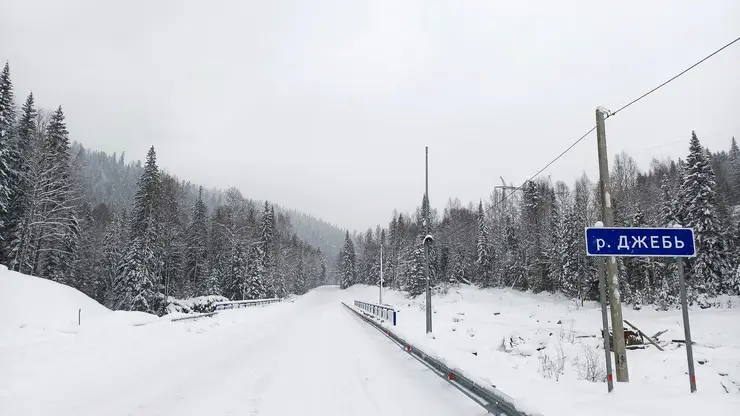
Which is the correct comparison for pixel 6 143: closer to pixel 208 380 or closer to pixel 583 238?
pixel 208 380

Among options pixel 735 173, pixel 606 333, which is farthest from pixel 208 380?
pixel 735 173

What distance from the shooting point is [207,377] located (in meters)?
8.62

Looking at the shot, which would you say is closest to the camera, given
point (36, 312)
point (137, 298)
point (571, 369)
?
point (571, 369)

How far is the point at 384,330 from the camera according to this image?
1923 cm

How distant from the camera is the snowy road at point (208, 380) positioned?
20.9ft

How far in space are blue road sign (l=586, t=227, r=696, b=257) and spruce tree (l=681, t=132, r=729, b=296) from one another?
3592 centimetres

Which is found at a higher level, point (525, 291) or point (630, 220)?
point (630, 220)

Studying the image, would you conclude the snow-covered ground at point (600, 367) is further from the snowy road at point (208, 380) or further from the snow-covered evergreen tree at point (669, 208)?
the snow-covered evergreen tree at point (669, 208)

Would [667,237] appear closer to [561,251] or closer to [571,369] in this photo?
[571,369]

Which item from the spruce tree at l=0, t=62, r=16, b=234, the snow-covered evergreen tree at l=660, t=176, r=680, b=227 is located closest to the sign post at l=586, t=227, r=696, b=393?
the spruce tree at l=0, t=62, r=16, b=234

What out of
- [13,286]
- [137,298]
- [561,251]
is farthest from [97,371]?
[561,251]

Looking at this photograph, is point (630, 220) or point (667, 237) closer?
point (667, 237)

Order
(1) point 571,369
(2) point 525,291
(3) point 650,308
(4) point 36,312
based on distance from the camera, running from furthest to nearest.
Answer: (2) point 525,291
(3) point 650,308
(4) point 36,312
(1) point 571,369

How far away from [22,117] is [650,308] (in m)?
58.9
